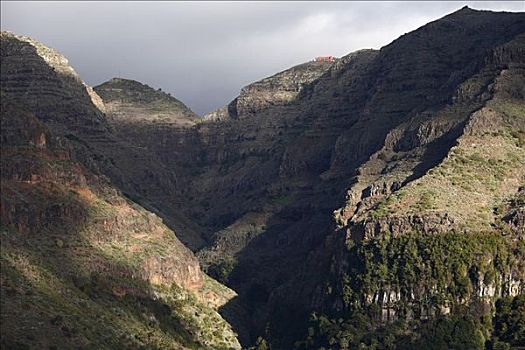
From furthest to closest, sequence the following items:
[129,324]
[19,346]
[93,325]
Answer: [129,324], [93,325], [19,346]

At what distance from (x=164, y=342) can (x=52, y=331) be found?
3164cm

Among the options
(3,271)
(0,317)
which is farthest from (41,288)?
(0,317)

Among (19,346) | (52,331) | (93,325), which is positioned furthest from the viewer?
(93,325)

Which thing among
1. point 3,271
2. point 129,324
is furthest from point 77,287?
point 3,271

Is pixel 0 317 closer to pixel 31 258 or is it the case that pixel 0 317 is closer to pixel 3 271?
pixel 3 271

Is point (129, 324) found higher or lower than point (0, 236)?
lower

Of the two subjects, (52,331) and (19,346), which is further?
(52,331)

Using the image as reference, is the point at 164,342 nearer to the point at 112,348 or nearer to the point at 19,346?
the point at 112,348

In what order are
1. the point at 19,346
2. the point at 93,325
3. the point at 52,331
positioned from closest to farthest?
the point at 19,346, the point at 52,331, the point at 93,325

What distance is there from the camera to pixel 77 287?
198 m

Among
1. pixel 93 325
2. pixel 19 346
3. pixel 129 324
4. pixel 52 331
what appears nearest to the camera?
pixel 19 346

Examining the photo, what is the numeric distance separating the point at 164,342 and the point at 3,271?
2996 centimetres

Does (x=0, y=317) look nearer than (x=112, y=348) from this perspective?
Yes

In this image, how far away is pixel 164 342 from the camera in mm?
196875
